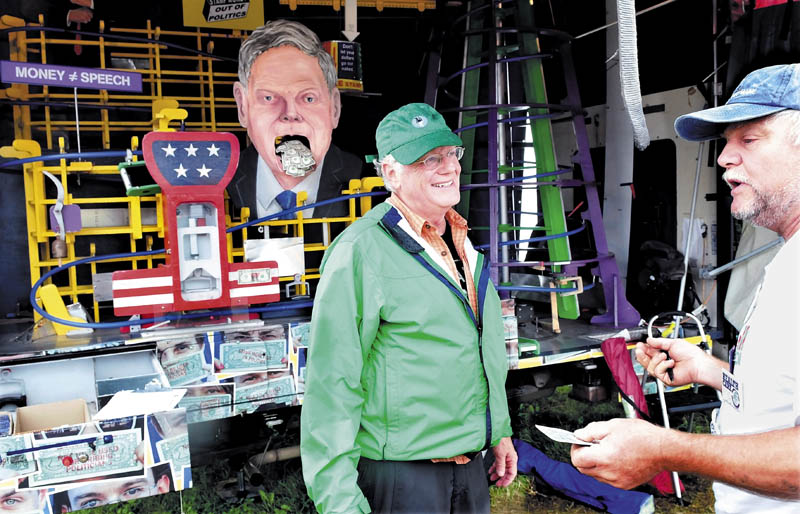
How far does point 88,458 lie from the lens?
10.2 feet

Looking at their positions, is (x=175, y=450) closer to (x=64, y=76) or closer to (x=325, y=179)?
(x=64, y=76)

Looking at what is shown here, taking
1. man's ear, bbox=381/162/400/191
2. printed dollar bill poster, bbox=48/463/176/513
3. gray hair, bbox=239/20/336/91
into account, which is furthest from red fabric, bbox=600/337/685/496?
gray hair, bbox=239/20/336/91

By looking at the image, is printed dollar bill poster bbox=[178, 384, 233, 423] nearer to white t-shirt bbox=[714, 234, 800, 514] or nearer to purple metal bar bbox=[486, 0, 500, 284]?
purple metal bar bbox=[486, 0, 500, 284]

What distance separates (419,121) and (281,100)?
2922 millimetres

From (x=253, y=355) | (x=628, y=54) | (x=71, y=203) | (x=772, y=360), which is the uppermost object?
(x=628, y=54)

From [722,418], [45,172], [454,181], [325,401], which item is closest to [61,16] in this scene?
[45,172]

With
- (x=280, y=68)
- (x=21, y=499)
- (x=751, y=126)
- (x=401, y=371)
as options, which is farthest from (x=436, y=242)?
(x=280, y=68)

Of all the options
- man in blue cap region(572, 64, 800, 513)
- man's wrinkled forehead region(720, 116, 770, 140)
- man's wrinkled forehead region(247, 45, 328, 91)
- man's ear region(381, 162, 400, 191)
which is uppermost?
man's wrinkled forehead region(247, 45, 328, 91)

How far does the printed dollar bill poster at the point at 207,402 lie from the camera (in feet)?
13.1

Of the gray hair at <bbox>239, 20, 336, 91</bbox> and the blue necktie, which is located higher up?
the gray hair at <bbox>239, 20, 336, 91</bbox>

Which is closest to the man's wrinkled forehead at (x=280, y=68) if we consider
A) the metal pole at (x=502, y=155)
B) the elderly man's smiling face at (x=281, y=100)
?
the elderly man's smiling face at (x=281, y=100)

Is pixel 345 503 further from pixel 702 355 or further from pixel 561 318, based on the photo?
pixel 561 318

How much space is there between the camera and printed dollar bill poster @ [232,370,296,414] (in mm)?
4133

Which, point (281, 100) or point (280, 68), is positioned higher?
point (280, 68)
